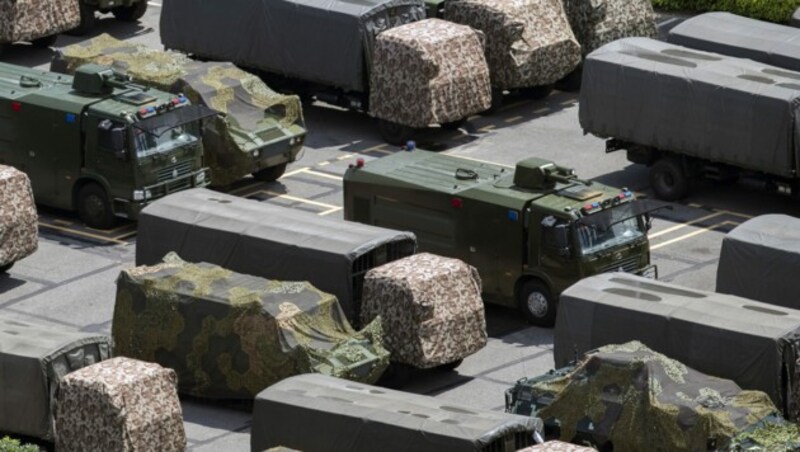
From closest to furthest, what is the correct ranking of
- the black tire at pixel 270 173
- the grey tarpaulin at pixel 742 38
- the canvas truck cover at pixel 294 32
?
the black tire at pixel 270 173, the grey tarpaulin at pixel 742 38, the canvas truck cover at pixel 294 32

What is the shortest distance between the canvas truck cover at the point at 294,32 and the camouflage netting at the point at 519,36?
1594 mm

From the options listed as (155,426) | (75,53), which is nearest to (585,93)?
(75,53)

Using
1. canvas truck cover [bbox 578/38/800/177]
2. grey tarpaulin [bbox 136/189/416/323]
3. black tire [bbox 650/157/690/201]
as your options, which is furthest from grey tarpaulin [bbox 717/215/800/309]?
black tire [bbox 650/157/690/201]

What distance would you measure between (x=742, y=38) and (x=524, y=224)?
1377cm

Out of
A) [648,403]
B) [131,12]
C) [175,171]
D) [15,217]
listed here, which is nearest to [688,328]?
[648,403]

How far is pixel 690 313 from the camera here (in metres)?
40.7

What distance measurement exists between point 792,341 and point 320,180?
18.6m

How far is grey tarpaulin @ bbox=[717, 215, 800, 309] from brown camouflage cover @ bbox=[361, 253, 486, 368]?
555 centimetres

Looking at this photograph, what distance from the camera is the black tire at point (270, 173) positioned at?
55250 mm

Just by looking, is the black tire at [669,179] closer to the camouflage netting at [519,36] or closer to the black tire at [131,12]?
the camouflage netting at [519,36]

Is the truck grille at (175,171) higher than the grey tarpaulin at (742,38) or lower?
lower

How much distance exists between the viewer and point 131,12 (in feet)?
221

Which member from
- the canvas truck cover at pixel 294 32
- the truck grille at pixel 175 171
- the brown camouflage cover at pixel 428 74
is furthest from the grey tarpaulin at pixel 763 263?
the canvas truck cover at pixel 294 32

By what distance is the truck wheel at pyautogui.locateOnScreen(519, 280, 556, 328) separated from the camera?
152 feet
